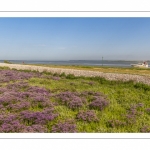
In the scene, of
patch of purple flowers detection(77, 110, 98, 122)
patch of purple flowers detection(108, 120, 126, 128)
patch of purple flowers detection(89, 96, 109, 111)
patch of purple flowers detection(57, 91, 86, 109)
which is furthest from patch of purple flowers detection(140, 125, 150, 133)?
patch of purple flowers detection(57, 91, 86, 109)

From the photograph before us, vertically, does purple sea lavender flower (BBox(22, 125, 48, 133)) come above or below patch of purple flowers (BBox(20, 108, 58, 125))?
below

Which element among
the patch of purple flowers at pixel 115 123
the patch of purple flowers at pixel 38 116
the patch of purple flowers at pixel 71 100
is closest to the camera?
the patch of purple flowers at pixel 115 123

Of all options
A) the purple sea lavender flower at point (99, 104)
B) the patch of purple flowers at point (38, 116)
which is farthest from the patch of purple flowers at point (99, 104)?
the patch of purple flowers at point (38, 116)

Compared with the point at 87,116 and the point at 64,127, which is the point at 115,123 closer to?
the point at 87,116

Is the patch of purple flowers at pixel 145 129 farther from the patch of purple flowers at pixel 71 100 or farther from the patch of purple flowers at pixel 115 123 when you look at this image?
the patch of purple flowers at pixel 71 100

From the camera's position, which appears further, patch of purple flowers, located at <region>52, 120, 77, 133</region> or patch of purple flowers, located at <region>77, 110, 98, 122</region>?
patch of purple flowers, located at <region>77, 110, 98, 122</region>

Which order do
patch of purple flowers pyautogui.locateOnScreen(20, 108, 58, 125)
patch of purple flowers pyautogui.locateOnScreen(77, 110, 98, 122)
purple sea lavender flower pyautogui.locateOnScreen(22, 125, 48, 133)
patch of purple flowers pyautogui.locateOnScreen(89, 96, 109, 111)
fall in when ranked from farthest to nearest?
patch of purple flowers pyautogui.locateOnScreen(89, 96, 109, 111) < patch of purple flowers pyautogui.locateOnScreen(77, 110, 98, 122) < patch of purple flowers pyautogui.locateOnScreen(20, 108, 58, 125) < purple sea lavender flower pyautogui.locateOnScreen(22, 125, 48, 133)

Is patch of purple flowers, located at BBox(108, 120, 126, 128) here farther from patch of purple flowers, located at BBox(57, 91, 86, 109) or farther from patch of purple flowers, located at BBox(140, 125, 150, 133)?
patch of purple flowers, located at BBox(57, 91, 86, 109)

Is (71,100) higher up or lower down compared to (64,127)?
higher up

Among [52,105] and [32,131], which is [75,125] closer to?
[32,131]

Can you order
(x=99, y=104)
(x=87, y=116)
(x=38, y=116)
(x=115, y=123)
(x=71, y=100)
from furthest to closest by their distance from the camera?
(x=71, y=100), (x=99, y=104), (x=87, y=116), (x=38, y=116), (x=115, y=123)

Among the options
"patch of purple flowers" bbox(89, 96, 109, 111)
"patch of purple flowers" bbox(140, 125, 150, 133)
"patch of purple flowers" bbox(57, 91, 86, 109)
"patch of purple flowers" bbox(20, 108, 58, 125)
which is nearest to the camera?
"patch of purple flowers" bbox(140, 125, 150, 133)

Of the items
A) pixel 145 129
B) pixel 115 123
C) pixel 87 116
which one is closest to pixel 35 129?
pixel 87 116
